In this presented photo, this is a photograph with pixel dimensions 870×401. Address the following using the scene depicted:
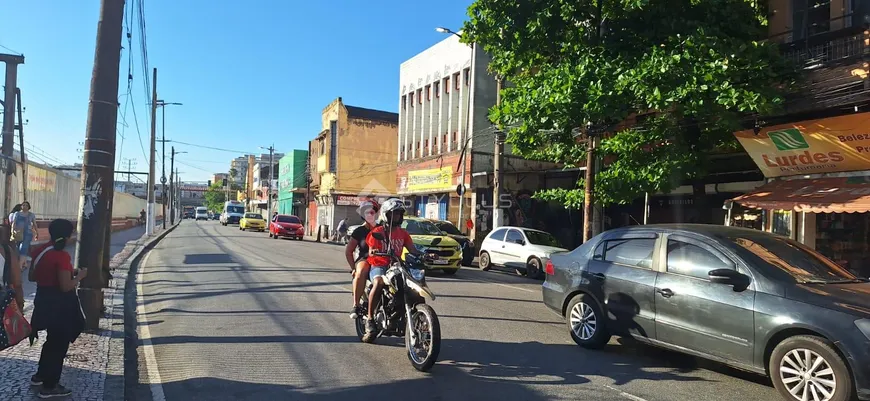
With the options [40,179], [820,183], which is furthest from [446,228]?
[40,179]

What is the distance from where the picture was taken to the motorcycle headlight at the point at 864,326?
4480 millimetres

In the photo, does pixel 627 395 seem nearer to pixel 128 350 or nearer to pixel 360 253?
pixel 360 253

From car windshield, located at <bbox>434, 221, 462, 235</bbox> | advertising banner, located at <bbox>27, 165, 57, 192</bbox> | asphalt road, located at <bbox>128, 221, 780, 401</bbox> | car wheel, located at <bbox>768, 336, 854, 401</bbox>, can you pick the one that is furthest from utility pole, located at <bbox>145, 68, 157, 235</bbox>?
car wheel, located at <bbox>768, 336, 854, 401</bbox>

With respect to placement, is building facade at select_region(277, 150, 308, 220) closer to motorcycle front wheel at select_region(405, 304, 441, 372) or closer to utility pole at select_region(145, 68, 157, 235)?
utility pole at select_region(145, 68, 157, 235)

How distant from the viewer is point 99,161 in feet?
23.0

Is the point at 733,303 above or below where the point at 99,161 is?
below

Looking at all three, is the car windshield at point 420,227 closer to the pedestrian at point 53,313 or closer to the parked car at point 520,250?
the parked car at point 520,250

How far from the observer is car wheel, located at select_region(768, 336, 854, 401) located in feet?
15.1

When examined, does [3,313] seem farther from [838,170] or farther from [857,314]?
[838,170]

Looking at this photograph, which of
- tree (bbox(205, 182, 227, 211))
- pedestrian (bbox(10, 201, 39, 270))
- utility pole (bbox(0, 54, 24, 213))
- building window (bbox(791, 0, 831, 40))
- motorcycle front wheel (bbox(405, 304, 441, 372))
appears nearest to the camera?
motorcycle front wheel (bbox(405, 304, 441, 372))

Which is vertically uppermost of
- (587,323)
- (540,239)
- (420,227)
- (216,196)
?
(216,196)

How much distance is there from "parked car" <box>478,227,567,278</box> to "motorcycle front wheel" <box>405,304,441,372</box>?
34.3 feet

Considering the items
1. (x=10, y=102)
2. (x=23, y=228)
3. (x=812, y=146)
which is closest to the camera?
(x=812, y=146)

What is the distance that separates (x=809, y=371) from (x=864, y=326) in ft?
1.90
